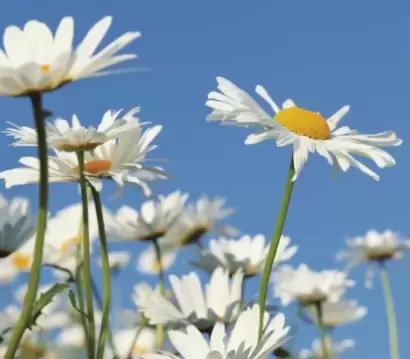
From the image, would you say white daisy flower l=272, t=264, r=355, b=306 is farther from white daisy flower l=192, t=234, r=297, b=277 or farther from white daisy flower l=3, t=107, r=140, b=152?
white daisy flower l=3, t=107, r=140, b=152

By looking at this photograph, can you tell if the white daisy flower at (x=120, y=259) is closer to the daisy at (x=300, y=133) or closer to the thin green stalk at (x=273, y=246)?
the daisy at (x=300, y=133)

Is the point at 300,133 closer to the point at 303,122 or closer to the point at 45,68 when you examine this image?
the point at 303,122

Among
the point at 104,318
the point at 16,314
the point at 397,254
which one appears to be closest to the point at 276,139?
the point at 104,318

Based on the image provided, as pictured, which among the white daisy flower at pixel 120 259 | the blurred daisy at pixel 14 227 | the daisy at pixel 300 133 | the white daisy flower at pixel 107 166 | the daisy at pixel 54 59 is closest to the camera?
the daisy at pixel 54 59

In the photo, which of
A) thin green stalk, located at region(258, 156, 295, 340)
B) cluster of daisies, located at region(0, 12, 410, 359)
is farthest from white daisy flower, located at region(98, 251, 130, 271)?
thin green stalk, located at region(258, 156, 295, 340)

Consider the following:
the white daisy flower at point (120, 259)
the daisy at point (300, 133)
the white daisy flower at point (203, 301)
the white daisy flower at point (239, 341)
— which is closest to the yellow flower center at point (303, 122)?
the daisy at point (300, 133)

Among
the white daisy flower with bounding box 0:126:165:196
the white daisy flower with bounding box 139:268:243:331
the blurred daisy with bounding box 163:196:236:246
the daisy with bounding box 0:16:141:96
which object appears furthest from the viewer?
the blurred daisy with bounding box 163:196:236:246

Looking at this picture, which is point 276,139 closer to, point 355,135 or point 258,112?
point 258,112
